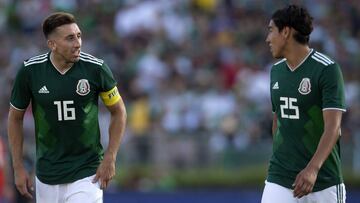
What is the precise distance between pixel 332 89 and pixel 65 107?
2.33m

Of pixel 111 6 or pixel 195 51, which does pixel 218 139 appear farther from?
pixel 111 6

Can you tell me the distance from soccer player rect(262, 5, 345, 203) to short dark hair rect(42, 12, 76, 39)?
5.72 ft

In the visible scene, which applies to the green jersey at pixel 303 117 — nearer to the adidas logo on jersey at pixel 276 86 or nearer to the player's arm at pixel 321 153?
the adidas logo on jersey at pixel 276 86

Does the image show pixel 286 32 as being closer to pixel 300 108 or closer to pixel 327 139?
pixel 300 108

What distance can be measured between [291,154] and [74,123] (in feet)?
6.24

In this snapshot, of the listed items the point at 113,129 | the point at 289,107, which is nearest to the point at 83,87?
the point at 113,129

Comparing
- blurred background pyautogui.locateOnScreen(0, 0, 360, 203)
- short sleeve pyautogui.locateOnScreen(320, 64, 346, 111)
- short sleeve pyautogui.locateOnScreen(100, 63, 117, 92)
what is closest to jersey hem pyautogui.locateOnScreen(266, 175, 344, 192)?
short sleeve pyautogui.locateOnScreen(320, 64, 346, 111)

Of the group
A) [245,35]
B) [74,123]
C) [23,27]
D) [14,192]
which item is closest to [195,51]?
[245,35]

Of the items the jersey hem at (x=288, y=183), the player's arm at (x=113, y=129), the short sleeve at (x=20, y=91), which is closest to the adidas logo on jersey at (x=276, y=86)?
the jersey hem at (x=288, y=183)

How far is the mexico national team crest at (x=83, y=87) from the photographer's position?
8.99 metres

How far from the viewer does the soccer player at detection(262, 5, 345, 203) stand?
848 cm

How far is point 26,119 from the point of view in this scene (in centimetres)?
1722

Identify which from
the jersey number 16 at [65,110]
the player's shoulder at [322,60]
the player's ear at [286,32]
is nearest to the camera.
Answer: the player's shoulder at [322,60]

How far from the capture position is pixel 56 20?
29.3 ft
